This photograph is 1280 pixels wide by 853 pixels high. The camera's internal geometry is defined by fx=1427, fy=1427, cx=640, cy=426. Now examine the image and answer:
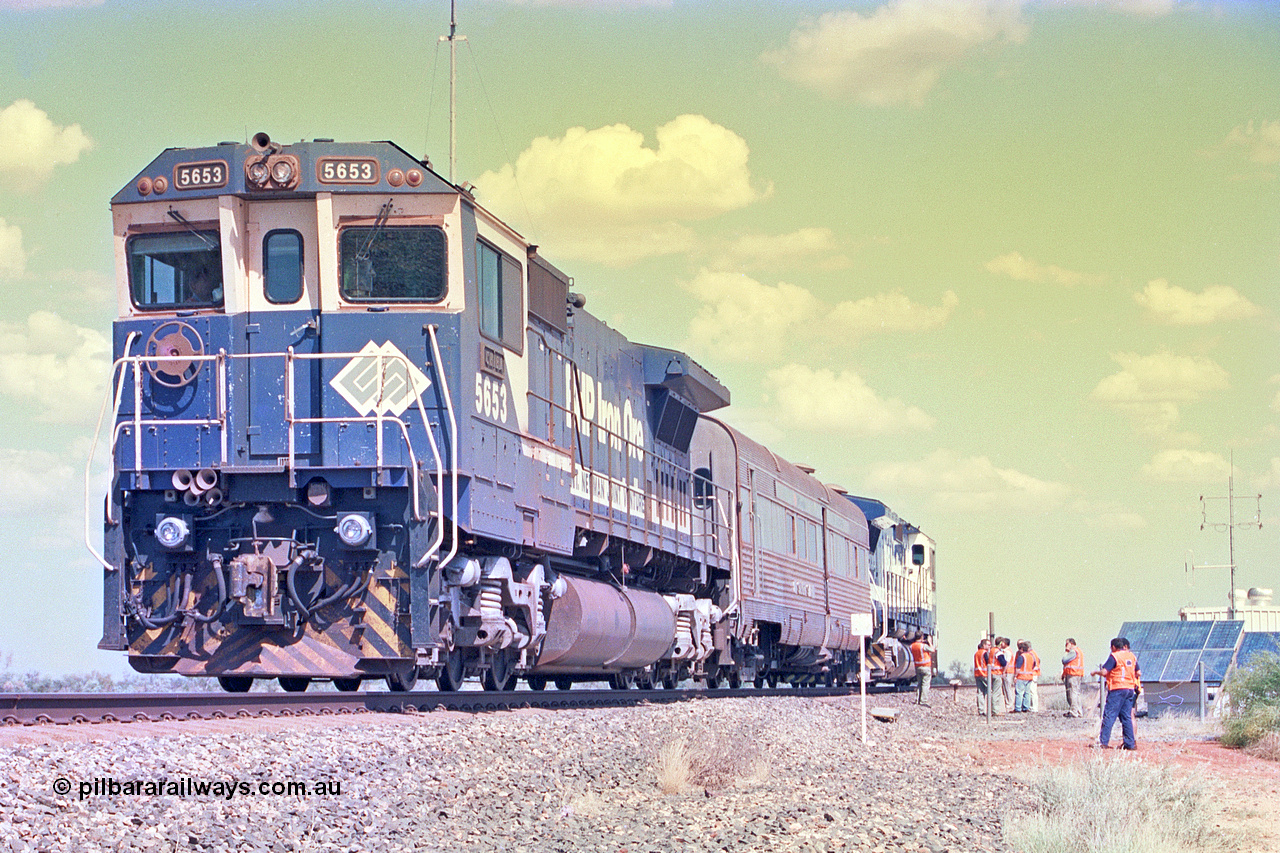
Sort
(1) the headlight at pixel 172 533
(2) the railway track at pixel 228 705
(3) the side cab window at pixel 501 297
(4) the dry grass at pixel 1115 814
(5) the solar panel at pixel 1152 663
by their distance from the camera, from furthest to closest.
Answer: (5) the solar panel at pixel 1152 663 < (3) the side cab window at pixel 501 297 < (1) the headlight at pixel 172 533 < (2) the railway track at pixel 228 705 < (4) the dry grass at pixel 1115 814

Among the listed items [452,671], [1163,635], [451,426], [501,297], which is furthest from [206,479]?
[1163,635]

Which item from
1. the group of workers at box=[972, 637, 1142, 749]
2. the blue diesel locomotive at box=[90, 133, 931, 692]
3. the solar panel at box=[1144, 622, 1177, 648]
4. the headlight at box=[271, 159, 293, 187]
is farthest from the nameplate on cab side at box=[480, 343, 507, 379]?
the solar panel at box=[1144, 622, 1177, 648]

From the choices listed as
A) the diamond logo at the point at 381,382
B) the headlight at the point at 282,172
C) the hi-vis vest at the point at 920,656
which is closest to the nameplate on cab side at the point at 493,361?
the diamond logo at the point at 381,382

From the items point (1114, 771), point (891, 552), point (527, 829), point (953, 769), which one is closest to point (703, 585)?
point (953, 769)

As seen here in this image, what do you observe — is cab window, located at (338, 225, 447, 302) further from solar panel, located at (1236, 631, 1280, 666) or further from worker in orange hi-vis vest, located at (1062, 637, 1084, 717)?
solar panel, located at (1236, 631, 1280, 666)

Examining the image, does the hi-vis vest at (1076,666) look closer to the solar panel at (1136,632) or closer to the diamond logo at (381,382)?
the solar panel at (1136,632)

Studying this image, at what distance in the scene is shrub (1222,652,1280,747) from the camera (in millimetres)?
17250

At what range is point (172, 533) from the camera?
37.8 feet

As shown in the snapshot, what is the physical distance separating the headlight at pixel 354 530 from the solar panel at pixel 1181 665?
2316 centimetres

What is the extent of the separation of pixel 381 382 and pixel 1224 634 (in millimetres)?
25960

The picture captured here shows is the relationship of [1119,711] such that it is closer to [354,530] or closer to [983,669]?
[354,530]

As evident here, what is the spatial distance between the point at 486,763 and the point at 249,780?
7.11 ft

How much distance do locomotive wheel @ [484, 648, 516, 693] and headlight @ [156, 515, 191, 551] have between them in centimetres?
322

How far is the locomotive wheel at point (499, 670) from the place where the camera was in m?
13.6
